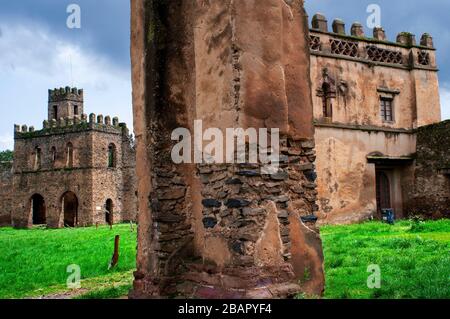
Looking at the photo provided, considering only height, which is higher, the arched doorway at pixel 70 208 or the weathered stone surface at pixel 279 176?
the weathered stone surface at pixel 279 176

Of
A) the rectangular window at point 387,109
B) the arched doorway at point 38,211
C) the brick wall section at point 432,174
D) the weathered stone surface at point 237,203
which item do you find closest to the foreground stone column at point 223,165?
the weathered stone surface at point 237,203

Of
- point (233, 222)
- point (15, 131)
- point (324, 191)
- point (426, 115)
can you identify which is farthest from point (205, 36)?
point (15, 131)

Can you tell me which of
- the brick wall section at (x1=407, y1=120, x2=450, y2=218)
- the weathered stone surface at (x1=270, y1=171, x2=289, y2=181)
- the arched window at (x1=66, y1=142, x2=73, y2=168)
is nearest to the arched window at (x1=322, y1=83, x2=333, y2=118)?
the brick wall section at (x1=407, y1=120, x2=450, y2=218)

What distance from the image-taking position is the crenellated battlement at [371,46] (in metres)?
20.7

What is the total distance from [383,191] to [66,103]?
129ft

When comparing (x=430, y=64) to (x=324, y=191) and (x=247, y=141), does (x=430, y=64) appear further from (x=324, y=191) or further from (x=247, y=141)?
(x=247, y=141)

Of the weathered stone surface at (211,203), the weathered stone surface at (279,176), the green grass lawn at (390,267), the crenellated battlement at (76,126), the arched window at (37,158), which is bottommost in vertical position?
the green grass lawn at (390,267)

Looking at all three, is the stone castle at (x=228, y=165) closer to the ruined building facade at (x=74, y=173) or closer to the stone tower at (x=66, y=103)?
the ruined building facade at (x=74, y=173)

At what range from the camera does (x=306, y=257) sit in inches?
248

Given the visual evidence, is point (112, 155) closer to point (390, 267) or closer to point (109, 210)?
point (109, 210)

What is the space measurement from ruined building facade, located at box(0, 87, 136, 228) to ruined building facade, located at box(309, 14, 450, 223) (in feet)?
71.7

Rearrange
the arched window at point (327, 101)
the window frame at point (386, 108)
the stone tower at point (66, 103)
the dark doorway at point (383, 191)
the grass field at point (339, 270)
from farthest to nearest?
the stone tower at point (66, 103) < the window frame at point (386, 108) < the dark doorway at point (383, 191) < the arched window at point (327, 101) < the grass field at point (339, 270)

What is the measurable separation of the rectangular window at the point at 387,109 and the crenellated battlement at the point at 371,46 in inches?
67.6

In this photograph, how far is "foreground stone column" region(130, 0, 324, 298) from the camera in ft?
18.0
